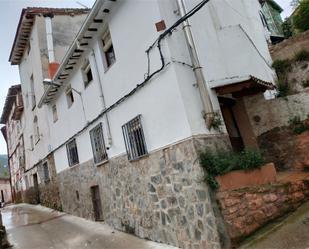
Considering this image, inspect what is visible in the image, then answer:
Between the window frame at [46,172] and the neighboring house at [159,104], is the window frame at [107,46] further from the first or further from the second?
the window frame at [46,172]

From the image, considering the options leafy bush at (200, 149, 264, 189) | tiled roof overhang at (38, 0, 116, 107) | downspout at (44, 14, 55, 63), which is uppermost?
downspout at (44, 14, 55, 63)

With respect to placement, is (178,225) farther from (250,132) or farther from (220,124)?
(250,132)

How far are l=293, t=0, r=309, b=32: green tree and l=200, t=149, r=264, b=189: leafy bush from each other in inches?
390

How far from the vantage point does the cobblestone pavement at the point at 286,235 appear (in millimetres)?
4211

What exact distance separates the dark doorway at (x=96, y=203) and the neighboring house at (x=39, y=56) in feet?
18.2

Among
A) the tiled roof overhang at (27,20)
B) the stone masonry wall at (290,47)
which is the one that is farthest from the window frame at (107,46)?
the tiled roof overhang at (27,20)

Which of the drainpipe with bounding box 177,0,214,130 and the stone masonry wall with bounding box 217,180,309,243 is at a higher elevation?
the drainpipe with bounding box 177,0,214,130

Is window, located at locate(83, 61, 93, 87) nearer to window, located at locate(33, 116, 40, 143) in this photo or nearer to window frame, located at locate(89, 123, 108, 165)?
window frame, located at locate(89, 123, 108, 165)

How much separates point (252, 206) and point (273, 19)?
47.6ft

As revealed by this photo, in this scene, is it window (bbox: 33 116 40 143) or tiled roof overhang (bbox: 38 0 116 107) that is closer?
tiled roof overhang (bbox: 38 0 116 107)

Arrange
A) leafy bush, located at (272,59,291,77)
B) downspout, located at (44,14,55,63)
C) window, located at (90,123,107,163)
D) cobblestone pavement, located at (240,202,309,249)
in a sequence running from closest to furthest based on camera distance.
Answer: cobblestone pavement, located at (240,202,309,249), window, located at (90,123,107,163), leafy bush, located at (272,59,291,77), downspout, located at (44,14,55,63)

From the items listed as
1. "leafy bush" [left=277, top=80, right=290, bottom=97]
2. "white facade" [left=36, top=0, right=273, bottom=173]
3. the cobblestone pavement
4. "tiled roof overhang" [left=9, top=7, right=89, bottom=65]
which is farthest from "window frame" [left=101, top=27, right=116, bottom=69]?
"tiled roof overhang" [left=9, top=7, right=89, bottom=65]

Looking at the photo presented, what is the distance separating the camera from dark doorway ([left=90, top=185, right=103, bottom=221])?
9.66m

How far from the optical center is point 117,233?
777cm
